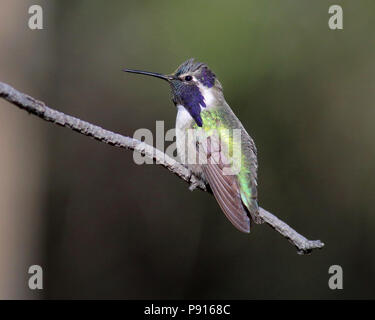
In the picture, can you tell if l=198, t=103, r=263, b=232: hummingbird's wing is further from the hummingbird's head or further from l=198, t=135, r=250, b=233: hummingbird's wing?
the hummingbird's head

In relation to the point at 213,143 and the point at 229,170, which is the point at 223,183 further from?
the point at 213,143

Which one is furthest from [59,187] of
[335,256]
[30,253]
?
[335,256]

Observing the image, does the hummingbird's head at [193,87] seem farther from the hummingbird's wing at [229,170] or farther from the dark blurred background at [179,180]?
the dark blurred background at [179,180]

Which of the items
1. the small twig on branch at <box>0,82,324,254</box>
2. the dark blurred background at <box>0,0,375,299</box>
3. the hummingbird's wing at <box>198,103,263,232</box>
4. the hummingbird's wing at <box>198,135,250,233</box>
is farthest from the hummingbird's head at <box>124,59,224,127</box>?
the dark blurred background at <box>0,0,375,299</box>

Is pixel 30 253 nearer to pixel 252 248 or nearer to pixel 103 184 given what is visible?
pixel 103 184

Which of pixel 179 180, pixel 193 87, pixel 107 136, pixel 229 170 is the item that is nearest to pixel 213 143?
pixel 229 170
